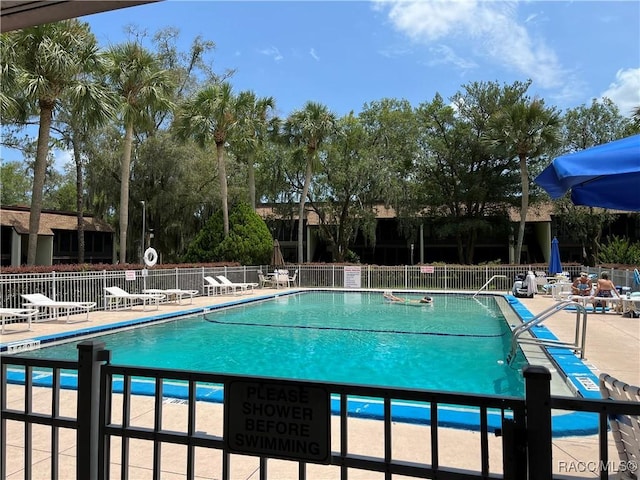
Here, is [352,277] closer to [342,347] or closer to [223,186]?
[223,186]

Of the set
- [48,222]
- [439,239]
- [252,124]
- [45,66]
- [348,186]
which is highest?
[252,124]

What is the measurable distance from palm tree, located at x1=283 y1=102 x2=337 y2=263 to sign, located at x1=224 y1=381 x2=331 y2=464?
2480 cm

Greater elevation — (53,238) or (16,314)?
(53,238)

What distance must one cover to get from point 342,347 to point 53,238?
86.0 feet

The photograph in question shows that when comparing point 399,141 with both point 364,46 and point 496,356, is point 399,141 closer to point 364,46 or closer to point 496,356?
point 364,46

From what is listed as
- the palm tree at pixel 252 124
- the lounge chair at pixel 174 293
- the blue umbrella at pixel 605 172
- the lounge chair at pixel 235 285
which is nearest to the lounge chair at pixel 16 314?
the lounge chair at pixel 174 293

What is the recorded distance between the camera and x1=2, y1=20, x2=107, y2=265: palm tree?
14.6m

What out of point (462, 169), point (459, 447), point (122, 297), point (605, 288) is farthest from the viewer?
point (462, 169)

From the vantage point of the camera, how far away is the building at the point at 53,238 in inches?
1019

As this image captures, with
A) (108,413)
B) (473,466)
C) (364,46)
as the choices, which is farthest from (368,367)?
(364,46)

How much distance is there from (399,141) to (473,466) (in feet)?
93.4

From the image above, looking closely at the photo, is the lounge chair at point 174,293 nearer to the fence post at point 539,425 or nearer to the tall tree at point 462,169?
the fence post at point 539,425

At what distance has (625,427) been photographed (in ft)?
8.46

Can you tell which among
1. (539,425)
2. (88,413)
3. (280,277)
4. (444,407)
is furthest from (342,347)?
(280,277)
